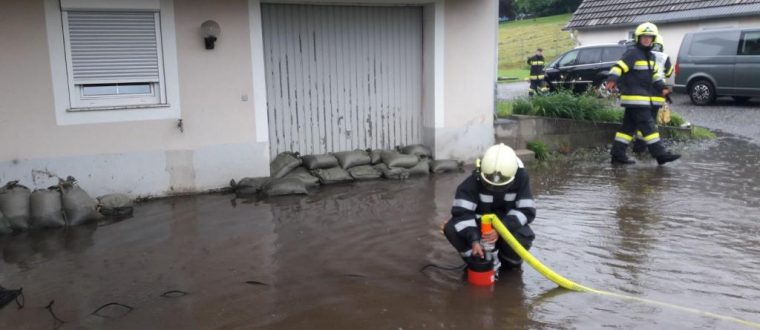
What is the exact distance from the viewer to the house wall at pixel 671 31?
19438mm

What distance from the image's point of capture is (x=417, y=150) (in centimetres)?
991

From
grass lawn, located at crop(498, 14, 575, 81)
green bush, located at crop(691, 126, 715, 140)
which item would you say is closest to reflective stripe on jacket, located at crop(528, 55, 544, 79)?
green bush, located at crop(691, 126, 715, 140)

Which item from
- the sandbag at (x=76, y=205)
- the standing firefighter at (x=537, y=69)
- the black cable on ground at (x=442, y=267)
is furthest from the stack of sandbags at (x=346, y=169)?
the standing firefighter at (x=537, y=69)

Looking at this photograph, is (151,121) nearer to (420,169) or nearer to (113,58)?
(113,58)

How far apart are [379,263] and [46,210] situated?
370cm

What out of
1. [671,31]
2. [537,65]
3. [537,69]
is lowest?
[537,69]

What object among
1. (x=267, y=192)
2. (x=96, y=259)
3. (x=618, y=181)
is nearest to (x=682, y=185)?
(x=618, y=181)

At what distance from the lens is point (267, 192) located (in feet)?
27.5

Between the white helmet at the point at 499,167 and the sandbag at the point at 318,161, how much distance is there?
4463mm

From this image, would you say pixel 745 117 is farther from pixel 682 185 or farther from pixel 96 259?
pixel 96 259

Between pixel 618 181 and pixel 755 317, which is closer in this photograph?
pixel 755 317

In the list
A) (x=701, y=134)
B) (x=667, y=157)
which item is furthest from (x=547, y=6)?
Answer: (x=667, y=157)

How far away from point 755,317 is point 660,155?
5.55 metres

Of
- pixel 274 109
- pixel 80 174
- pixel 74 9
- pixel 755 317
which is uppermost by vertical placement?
pixel 74 9
